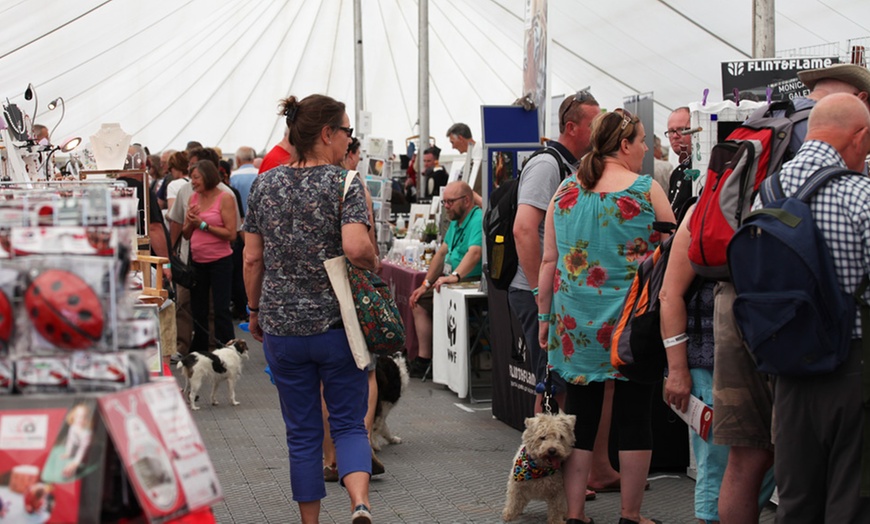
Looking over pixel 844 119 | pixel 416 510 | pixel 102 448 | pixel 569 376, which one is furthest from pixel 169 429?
pixel 416 510

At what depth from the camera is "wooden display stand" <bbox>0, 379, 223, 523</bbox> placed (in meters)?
1.97

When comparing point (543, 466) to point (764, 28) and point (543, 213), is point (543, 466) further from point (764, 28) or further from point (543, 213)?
point (764, 28)

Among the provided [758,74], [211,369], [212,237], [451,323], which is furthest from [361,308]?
[212,237]

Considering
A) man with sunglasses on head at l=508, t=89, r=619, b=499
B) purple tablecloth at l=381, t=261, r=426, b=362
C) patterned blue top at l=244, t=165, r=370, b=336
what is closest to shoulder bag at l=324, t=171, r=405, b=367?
patterned blue top at l=244, t=165, r=370, b=336

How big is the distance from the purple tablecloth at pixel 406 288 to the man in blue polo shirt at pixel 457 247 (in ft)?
0.82

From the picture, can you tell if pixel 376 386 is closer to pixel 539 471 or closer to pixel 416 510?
pixel 416 510

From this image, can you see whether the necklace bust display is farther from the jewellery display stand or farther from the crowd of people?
the crowd of people

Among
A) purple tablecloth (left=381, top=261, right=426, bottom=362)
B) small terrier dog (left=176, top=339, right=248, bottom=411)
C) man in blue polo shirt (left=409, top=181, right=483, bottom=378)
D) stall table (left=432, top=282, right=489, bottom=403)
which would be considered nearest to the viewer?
stall table (left=432, top=282, right=489, bottom=403)

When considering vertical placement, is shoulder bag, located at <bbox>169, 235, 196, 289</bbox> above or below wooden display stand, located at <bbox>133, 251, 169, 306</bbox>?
below

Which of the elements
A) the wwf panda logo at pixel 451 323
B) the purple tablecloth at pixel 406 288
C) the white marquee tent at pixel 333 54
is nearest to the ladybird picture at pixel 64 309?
the white marquee tent at pixel 333 54

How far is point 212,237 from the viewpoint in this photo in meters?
9.45

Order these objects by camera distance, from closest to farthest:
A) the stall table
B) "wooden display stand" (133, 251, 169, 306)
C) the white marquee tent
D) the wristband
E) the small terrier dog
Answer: the wristband, "wooden display stand" (133, 251, 169, 306), the stall table, the small terrier dog, the white marquee tent

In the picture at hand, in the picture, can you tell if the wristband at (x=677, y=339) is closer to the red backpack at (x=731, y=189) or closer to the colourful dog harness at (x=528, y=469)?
the red backpack at (x=731, y=189)

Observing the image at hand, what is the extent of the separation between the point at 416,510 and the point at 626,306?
1.72m
